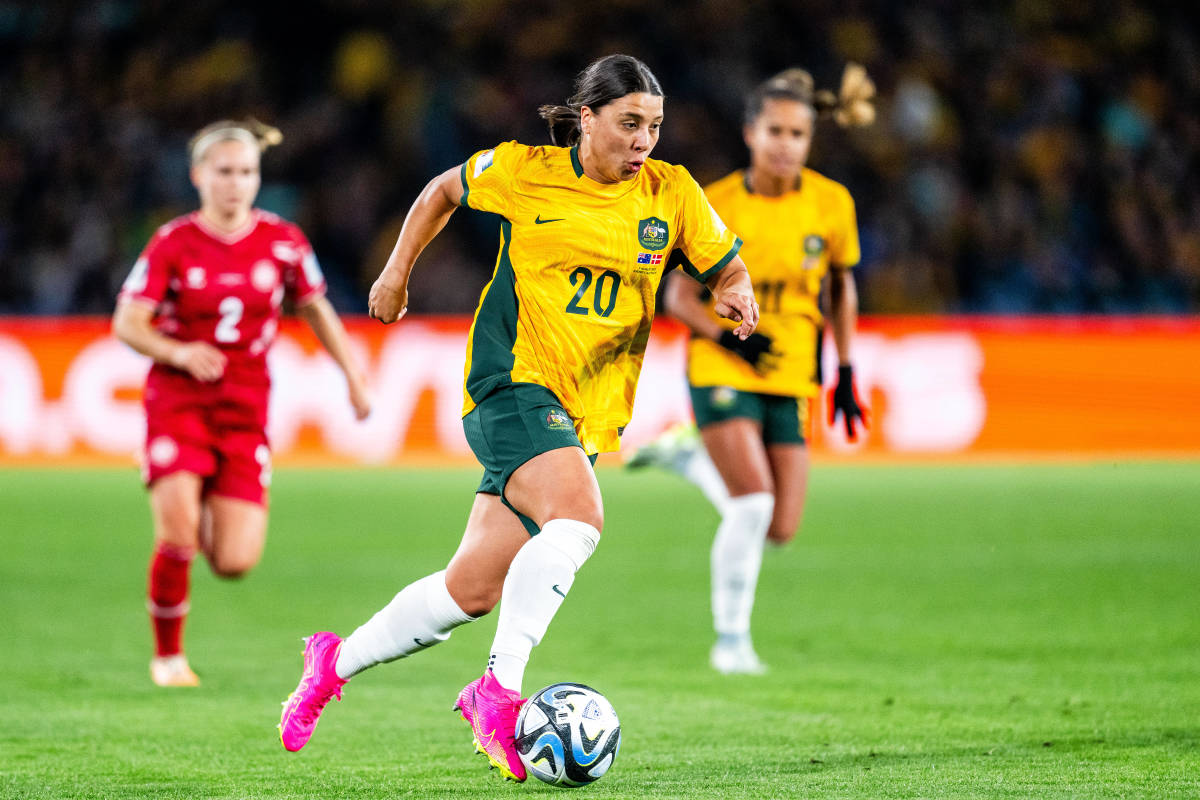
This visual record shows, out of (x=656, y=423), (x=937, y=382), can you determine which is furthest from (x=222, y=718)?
(x=937, y=382)

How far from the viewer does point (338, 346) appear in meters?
6.58

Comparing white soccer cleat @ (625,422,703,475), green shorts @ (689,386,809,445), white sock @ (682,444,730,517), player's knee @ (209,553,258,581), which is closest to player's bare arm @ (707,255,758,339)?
green shorts @ (689,386,809,445)

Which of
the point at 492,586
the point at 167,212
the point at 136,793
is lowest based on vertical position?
the point at 136,793

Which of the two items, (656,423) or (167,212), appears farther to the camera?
(167,212)

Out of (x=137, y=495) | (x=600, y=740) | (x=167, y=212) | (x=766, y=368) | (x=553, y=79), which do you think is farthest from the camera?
(x=553, y=79)

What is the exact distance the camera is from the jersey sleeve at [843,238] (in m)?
6.82

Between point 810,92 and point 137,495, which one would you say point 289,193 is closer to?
point 137,495

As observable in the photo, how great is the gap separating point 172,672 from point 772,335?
269 centimetres

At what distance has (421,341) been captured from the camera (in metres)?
15.8

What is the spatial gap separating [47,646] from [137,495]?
6.79 m

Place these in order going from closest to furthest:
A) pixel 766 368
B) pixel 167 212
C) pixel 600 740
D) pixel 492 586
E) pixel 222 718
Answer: pixel 600 740
pixel 492 586
pixel 222 718
pixel 766 368
pixel 167 212

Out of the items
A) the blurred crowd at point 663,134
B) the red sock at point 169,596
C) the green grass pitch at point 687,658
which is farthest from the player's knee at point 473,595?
the blurred crowd at point 663,134

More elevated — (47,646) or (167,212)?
(167,212)

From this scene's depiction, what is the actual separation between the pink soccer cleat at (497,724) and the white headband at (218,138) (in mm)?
2925
